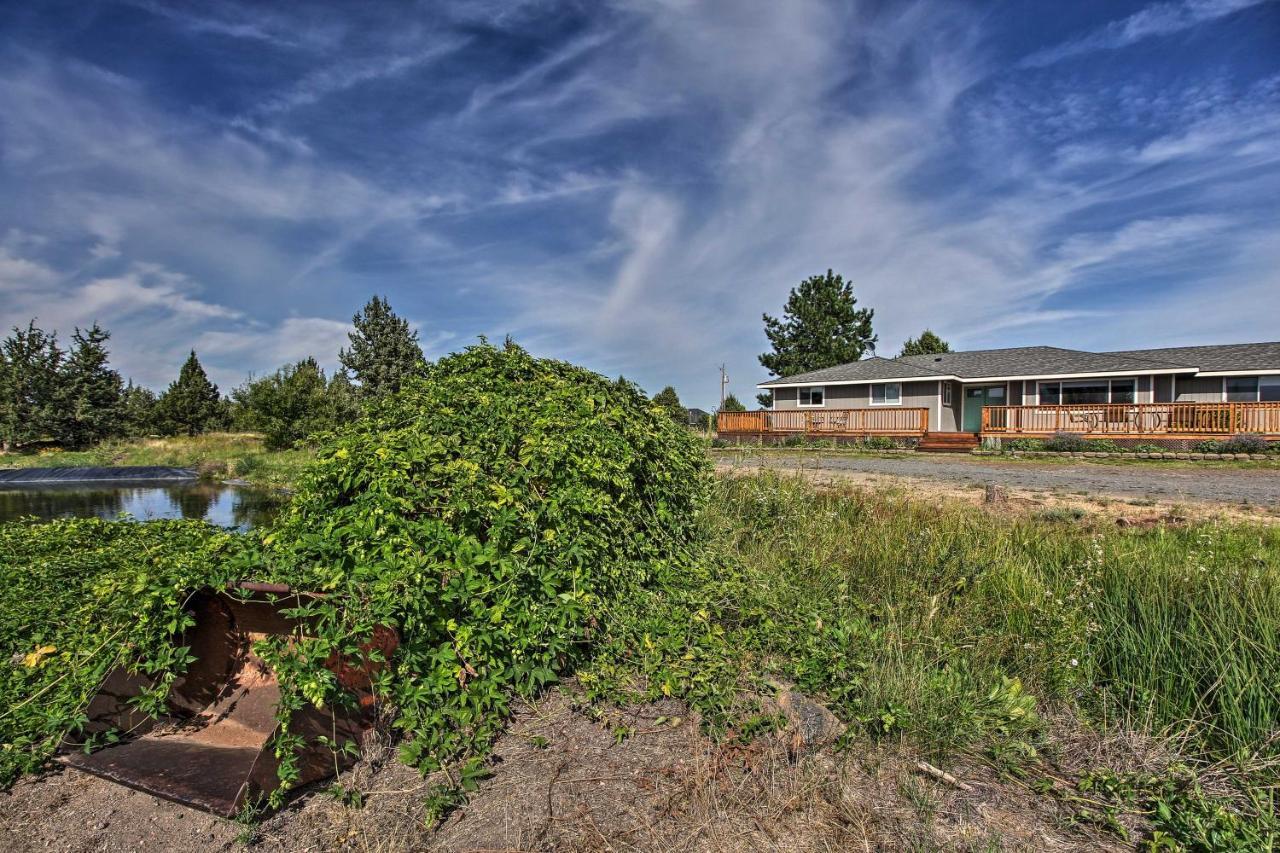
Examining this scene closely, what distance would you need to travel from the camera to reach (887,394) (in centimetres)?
2716

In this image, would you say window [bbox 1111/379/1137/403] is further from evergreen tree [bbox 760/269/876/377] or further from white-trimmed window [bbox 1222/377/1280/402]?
evergreen tree [bbox 760/269/876/377]

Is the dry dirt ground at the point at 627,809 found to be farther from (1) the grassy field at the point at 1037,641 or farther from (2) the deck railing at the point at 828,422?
(2) the deck railing at the point at 828,422

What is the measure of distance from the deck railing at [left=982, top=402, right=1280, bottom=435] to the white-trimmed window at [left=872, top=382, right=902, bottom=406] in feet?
15.0

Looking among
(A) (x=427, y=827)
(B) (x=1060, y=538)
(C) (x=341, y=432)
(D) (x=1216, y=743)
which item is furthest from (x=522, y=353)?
(B) (x=1060, y=538)

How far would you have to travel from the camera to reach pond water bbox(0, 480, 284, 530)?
12609mm

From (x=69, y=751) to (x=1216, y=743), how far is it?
4529 mm

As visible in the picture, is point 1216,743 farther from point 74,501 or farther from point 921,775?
point 74,501

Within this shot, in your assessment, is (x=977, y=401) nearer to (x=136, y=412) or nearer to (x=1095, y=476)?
(x=1095, y=476)

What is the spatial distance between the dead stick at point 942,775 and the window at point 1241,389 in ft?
96.3

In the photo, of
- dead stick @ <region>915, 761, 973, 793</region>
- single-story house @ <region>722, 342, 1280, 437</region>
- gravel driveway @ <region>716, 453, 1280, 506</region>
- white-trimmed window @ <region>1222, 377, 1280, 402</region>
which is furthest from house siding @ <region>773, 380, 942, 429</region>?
dead stick @ <region>915, 761, 973, 793</region>

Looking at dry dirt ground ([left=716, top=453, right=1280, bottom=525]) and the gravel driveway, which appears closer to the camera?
dry dirt ground ([left=716, top=453, right=1280, bottom=525])

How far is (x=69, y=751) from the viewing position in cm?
226

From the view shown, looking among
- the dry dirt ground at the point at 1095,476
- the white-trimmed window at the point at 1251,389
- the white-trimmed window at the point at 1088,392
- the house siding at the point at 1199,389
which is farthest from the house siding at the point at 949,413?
the dry dirt ground at the point at 1095,476

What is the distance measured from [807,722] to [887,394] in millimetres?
27039
